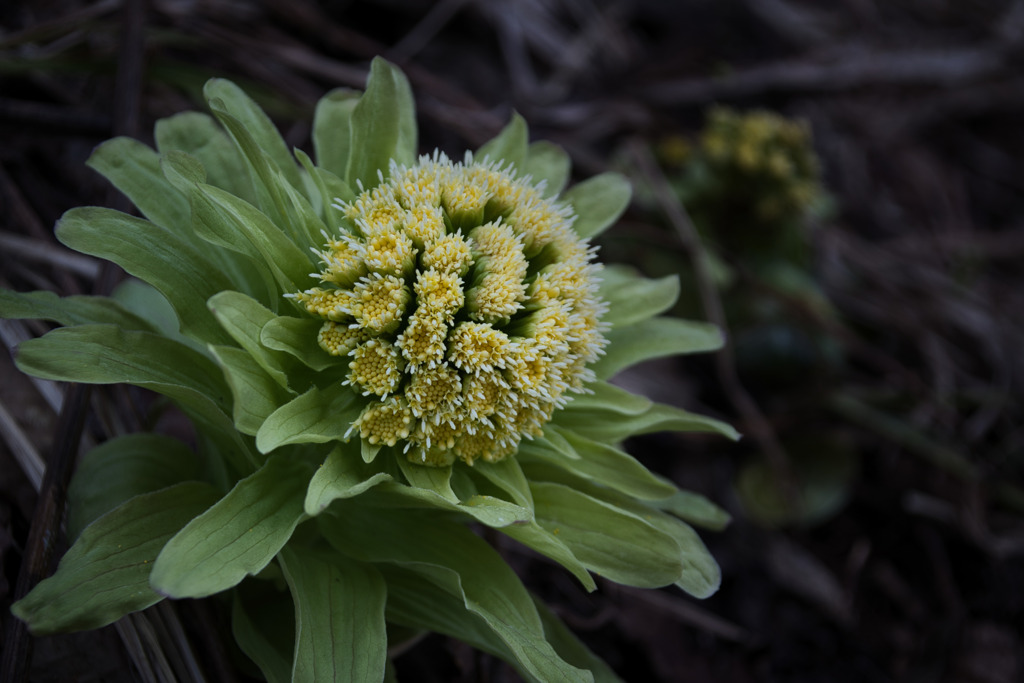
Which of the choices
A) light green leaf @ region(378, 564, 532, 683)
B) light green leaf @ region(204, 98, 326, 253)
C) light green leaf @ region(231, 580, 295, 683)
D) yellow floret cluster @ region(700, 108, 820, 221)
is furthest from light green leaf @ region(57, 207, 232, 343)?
yellow floret cluster @ region(700, 108, 820, 221)

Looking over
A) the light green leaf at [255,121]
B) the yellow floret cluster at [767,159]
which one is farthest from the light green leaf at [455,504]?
the yellow floret cluster at [767,159]

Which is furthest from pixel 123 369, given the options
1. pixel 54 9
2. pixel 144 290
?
pixel 54 9

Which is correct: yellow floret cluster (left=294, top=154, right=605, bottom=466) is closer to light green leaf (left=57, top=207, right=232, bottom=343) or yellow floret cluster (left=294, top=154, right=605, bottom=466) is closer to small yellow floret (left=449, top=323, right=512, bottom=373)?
small yellow floret (left=449, top=323, right=512, bottom=373)

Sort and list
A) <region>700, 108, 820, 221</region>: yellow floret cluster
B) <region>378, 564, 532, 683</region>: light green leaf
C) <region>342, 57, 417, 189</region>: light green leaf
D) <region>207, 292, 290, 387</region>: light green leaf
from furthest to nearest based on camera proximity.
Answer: <region>700, 108, 820, 221</region>: yellow floret cluster, <region>342, 57, 417, 189</region>: light green leaf, <region>378, 564, 532, 683</region>: light green leaf, <region>207, 292, 290, 387</region>: light green leaf

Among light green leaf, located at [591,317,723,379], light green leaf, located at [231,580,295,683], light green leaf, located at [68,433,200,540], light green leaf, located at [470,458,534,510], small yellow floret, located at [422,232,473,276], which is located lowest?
light green leaf, located at [231,580,295,683]

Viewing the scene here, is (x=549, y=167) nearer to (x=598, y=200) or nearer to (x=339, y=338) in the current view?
(x=598, y=200)
